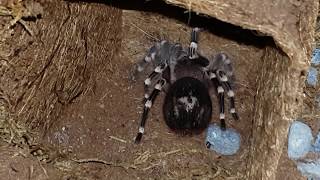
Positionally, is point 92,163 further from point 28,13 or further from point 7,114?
point 28,13

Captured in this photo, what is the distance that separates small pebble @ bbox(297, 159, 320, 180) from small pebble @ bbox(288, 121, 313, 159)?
0.05 meters

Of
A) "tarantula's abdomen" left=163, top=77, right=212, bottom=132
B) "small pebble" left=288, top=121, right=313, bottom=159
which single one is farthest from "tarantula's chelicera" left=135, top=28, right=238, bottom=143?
"small pebble" left=288, top=121, right=313, bottom=159

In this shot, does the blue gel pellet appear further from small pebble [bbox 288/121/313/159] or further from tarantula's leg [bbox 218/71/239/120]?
tarantula's leg [bbox 218/71/239/120]

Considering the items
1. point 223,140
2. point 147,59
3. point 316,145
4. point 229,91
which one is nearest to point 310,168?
point 316,145

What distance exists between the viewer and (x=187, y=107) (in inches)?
142

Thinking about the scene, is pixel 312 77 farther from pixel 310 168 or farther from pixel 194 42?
pixel 194 42

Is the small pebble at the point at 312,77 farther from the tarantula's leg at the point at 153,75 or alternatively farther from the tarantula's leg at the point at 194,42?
the tarantula's leg at the point at 153,75

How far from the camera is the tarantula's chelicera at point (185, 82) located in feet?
11.9

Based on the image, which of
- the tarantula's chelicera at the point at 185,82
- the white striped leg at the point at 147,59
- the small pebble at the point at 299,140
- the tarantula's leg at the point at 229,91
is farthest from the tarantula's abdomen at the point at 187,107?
the small pebble at the point at 299,140

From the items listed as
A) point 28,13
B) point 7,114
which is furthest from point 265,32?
point 7,114

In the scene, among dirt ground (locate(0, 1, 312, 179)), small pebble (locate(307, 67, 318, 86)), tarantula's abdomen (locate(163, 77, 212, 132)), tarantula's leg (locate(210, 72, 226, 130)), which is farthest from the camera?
small pebble (locate(307, 67, 318, 86))

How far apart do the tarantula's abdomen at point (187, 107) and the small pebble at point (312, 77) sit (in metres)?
0.62

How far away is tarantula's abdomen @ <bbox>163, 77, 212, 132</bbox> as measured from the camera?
3.61 m

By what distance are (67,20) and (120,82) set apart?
30.4 inches
